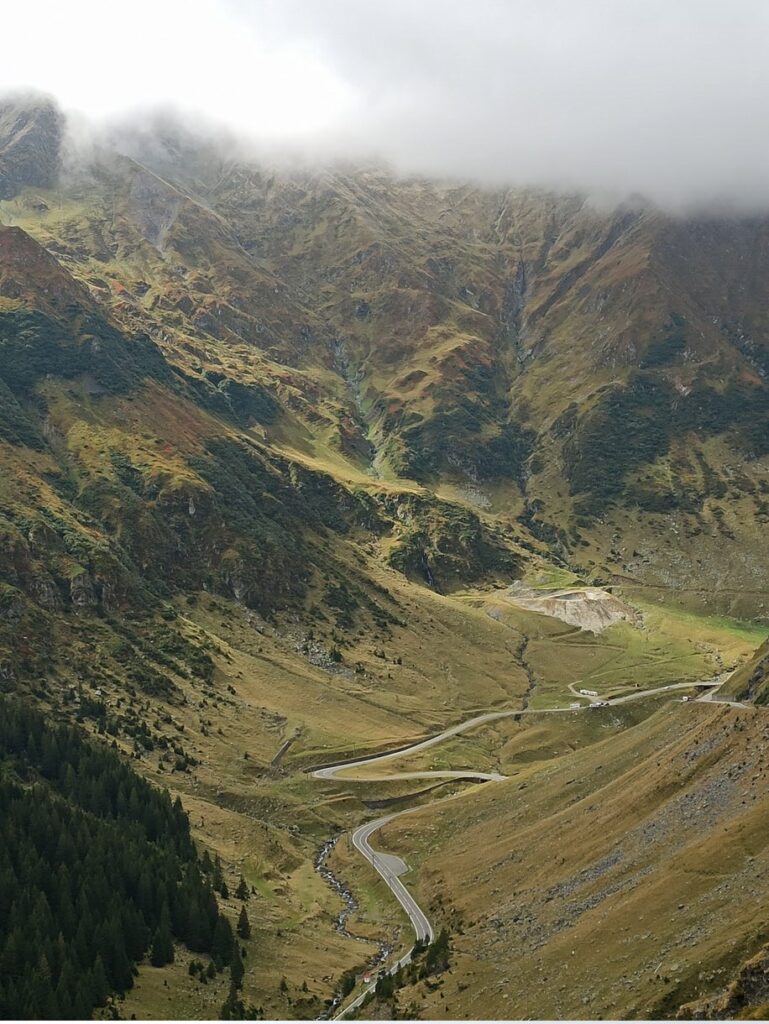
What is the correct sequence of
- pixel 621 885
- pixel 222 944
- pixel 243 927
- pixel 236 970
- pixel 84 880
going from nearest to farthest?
pixel 621 885
pixel 236 970
pixel 222 944
pixel 84 880
pixel 243 927

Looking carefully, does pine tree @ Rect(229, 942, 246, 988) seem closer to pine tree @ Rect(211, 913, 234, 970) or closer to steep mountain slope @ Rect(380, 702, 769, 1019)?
pine tree @ Rect(211, 913, 234, 970)

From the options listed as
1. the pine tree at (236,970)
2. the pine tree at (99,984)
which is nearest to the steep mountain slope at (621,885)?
the pine tree at (236,970)

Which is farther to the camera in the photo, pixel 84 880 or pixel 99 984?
pixel 84 880

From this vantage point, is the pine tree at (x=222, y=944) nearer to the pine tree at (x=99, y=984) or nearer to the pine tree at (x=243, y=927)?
the pine tree at (x=243, y=927)

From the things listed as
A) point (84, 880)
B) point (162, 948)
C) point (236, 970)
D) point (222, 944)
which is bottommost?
point (222, 944)

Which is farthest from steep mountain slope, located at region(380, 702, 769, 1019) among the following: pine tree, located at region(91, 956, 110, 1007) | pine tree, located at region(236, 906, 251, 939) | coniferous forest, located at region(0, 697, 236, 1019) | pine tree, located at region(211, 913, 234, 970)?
coniferous forest, located at region(0, 697, 236, 1019)

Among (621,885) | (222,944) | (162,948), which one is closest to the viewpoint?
(621,885)

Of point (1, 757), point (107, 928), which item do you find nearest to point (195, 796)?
point (1, 757)

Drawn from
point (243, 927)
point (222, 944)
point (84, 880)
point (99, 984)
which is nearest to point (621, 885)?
point (222, 944)

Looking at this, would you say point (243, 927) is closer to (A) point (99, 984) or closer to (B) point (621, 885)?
(A) point (99, 984)
